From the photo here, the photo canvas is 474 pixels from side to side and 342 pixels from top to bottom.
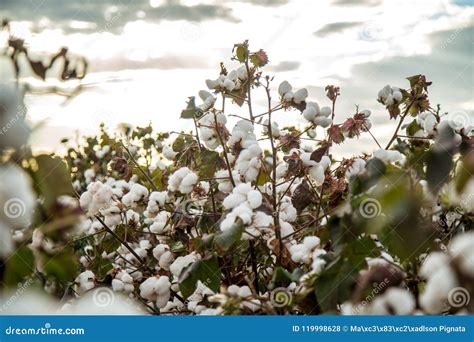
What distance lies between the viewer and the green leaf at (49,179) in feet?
2.41

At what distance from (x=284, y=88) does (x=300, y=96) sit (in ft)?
0.14

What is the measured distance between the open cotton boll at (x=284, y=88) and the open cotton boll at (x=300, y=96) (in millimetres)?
27

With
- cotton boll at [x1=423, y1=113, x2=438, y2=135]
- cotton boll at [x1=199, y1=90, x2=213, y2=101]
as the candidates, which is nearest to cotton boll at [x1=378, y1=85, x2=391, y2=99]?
cotton boll at [x1=423, y1=113, x2=438, y2=135]

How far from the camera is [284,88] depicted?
1370 millimetres

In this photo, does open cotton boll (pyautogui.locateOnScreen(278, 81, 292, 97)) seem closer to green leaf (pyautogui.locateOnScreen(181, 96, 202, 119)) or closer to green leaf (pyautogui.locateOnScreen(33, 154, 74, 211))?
green leaf (pyautogui.locateOnScreen(181, 96, 202, 119))

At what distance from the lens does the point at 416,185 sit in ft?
3.09

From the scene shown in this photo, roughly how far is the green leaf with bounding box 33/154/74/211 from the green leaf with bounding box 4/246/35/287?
0.07m

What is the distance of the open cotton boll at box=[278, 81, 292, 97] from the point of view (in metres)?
1.37

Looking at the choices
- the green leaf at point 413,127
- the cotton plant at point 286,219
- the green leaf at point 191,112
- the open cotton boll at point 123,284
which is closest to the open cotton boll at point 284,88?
the cotton plant at point 286,219

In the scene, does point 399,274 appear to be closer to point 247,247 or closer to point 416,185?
point 416,185

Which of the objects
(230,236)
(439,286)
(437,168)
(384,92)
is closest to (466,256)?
(439,286)

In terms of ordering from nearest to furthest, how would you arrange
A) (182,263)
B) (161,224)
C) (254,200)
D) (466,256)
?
(466,256) → (254,200) → (182,263) → (161,224)

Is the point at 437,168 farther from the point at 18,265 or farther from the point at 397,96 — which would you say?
the point at 18,265

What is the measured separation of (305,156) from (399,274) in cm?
37
